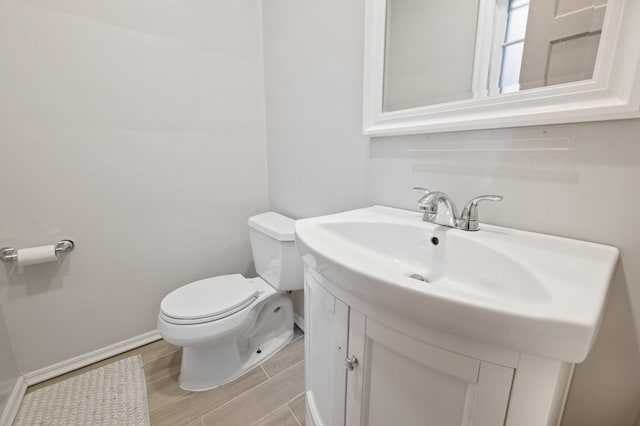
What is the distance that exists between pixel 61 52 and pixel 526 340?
1.77m

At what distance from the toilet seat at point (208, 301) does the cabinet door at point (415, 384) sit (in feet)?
2.24

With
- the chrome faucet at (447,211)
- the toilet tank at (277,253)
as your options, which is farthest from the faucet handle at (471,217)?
the toilet tank at (277,253)

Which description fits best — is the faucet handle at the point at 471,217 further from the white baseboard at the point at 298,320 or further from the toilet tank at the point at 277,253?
the white baseboard at the point at 298,320

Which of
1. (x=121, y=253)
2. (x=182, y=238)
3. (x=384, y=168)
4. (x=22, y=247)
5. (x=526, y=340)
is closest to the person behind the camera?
(x=526, y=340)

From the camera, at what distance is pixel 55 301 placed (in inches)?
47.6

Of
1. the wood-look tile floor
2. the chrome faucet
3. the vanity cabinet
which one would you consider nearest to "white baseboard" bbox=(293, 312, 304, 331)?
the wood-look tile floor

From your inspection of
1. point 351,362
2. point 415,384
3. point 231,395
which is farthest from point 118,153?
point 415,384

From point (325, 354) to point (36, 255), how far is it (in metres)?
1.28

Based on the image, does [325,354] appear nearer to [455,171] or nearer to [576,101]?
[455,171]

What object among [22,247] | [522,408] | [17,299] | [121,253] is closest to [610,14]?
[522,408]

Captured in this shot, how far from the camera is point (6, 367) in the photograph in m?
1.07

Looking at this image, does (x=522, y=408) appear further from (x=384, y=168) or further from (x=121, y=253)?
(x=121, y=253)

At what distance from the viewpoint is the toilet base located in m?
1.19

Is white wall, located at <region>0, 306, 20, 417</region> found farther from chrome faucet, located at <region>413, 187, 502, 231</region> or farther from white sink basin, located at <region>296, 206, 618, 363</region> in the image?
chrome faucet, located at <region>413, 187, 502, 231</region>
